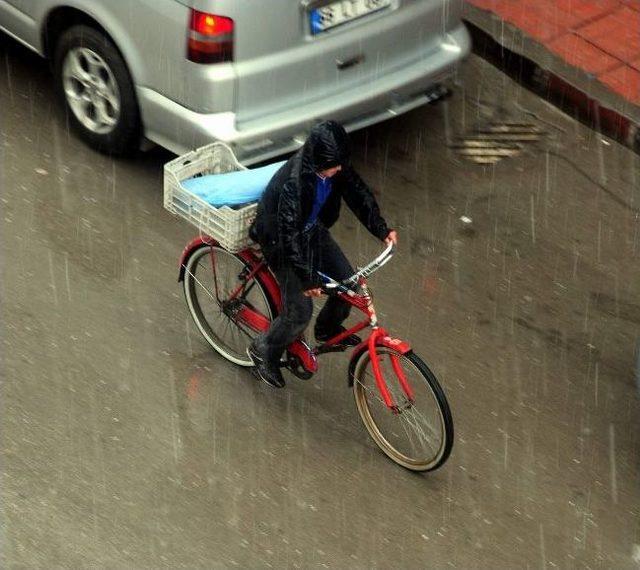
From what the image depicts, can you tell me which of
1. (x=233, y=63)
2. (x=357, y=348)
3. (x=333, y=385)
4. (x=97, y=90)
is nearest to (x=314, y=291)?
(x=357, y=348)

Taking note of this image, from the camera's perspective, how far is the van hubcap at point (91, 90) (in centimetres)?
742

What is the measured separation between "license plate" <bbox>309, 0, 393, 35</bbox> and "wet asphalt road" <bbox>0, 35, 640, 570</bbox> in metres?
1.15

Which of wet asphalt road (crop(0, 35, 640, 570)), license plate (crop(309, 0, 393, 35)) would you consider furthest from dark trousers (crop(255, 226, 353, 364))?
Result: license plate (crop(309, 0, 393, 35))

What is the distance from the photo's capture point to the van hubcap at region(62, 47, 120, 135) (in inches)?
292

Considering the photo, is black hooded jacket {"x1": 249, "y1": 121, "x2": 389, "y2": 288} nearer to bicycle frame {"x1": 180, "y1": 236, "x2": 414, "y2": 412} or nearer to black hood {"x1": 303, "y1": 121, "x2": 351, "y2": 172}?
black hood {"x1": 303, "y1": 121, "x2": 351, "y2": 172}

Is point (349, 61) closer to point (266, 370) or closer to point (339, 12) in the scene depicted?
point (339, 12)

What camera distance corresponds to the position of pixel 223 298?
6.44 metres

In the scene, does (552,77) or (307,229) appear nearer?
(307,229)

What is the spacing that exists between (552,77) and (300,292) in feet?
12.5

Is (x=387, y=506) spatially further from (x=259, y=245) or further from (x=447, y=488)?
(x=259, y=245)

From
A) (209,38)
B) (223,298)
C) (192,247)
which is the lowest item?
(223,298)

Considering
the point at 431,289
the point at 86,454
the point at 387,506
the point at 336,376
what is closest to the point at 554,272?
the point at 431,289

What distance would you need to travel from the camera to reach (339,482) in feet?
19.2

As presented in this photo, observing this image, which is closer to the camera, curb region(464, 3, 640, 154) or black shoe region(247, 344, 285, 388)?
black shoe region(247, 344, 285, 388)
